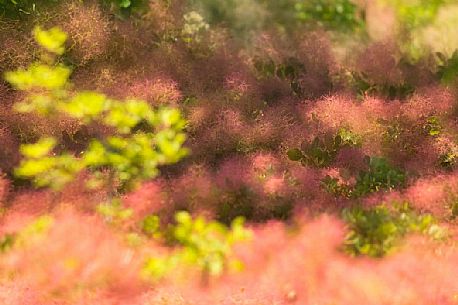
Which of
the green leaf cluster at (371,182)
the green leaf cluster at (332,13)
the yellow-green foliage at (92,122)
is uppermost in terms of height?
the green leaf cluster at (332,13)

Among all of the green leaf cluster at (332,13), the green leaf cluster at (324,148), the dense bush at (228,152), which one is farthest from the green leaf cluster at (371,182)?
the green leaf cluster at (332,13)

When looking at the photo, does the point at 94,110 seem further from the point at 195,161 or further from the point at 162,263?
the point at 162,263

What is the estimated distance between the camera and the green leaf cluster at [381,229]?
3113 mm

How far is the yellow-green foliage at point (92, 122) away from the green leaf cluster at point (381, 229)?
1.49 metres

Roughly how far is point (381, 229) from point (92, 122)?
256 cm

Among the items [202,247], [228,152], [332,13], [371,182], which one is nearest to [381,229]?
[371,182]

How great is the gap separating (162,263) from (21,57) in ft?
8.19

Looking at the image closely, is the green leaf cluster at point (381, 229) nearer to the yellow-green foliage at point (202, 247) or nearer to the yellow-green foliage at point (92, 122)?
the yellow-green foliage at point (202, 247)

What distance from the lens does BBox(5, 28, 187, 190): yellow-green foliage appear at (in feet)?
12.1

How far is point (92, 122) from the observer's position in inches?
165

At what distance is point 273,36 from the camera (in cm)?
558

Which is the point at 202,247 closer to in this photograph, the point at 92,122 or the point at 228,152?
the point at 228,152

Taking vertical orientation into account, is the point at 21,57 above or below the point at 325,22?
below

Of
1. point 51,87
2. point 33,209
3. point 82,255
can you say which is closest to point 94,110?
point 51,87
